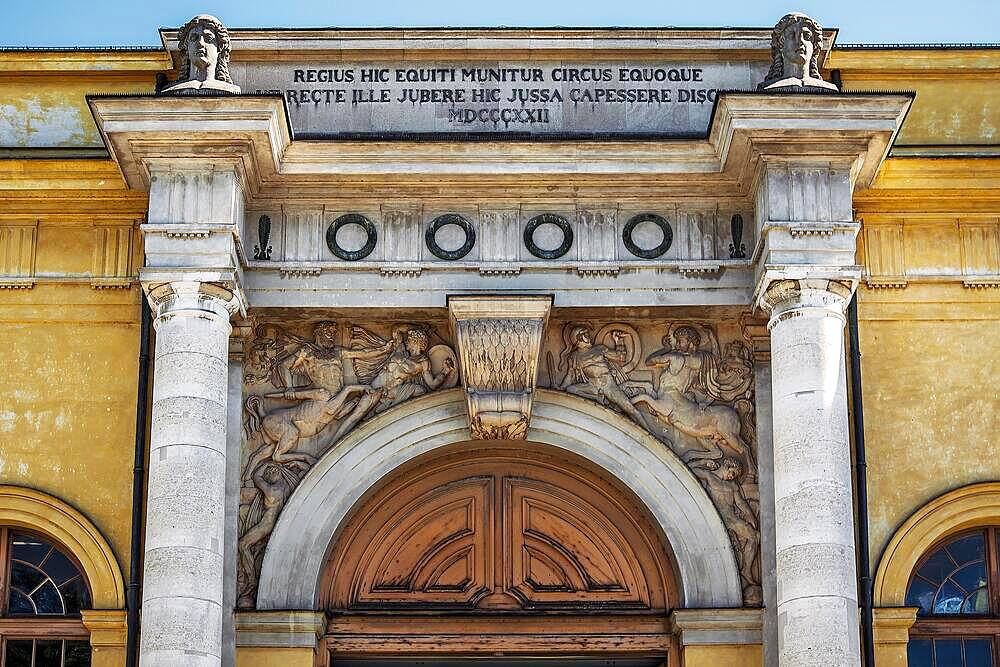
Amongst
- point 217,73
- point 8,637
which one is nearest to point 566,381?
point 217,73

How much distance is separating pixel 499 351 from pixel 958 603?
4.48 m

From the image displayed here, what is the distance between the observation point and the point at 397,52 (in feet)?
58.2

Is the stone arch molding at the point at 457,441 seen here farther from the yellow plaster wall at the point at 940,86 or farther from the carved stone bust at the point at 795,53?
the yellow plaster wall at the point at 940,86

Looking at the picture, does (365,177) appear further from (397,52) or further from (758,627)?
(758,627)

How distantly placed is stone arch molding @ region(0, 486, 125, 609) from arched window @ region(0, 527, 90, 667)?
0.63ft

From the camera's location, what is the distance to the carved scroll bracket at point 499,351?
55.2 ft

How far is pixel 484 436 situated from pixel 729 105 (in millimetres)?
3542

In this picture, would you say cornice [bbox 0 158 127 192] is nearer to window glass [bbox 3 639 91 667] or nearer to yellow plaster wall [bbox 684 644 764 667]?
window glass [bbox 3 639 91 667]

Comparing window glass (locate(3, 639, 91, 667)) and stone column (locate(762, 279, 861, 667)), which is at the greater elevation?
stone column (locate(762, 279, 861, 667))

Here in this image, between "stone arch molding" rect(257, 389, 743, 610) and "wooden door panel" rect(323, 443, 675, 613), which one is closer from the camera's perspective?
"stone arch molding" rect(257, 389, 743, 610)

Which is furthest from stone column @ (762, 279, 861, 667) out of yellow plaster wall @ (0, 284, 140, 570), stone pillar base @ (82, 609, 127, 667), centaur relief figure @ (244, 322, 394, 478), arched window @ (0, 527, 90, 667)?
arched window @ (0, 527, 90, 667)

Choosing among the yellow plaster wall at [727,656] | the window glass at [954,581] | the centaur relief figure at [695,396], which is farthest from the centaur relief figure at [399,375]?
the window glass at [954,581]

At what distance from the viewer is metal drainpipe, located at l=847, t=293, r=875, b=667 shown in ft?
53.4

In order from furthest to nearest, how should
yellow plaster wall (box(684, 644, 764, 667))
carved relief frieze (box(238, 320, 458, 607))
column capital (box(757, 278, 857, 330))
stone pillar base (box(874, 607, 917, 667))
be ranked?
carved relief frieze (box(238, 320, 458, 607)) < yellow plaster wall (box(684, 644, 764, 667)) < stone pillar base (box(874, 607, 917, 667)) < column capital (box(757, 278, 857, 330))
